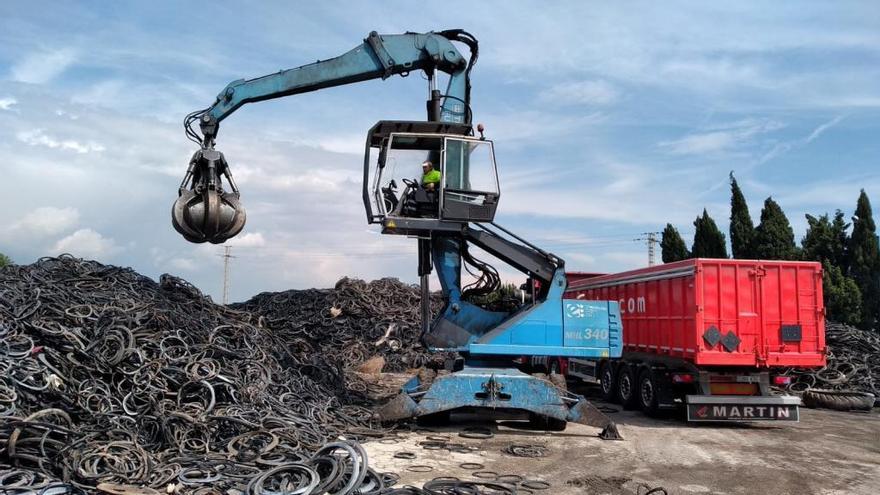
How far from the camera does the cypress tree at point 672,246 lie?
103 ft

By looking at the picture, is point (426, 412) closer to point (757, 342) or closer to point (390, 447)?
point (390, 447)

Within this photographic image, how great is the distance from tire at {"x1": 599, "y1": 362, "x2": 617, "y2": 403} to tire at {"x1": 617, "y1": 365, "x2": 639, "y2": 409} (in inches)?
6.9

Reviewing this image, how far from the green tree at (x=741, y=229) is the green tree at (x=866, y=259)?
3481 mm

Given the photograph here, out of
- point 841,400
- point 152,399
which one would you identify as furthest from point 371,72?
point 841,400

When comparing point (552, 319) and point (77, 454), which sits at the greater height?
point (552, 319)

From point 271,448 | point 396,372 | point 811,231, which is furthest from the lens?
point 811,231

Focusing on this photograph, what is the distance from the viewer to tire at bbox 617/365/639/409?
13984mm

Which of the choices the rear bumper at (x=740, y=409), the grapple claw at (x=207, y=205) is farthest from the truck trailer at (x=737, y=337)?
the grapple claw at (x=207, y=205)

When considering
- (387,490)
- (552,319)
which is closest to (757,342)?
(552,319)

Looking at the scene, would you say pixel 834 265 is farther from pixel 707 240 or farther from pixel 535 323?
pixel 535 323

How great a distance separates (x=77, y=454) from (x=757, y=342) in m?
10.1

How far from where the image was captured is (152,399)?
8836mm

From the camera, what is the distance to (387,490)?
6785 mm

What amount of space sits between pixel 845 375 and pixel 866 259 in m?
12.3
